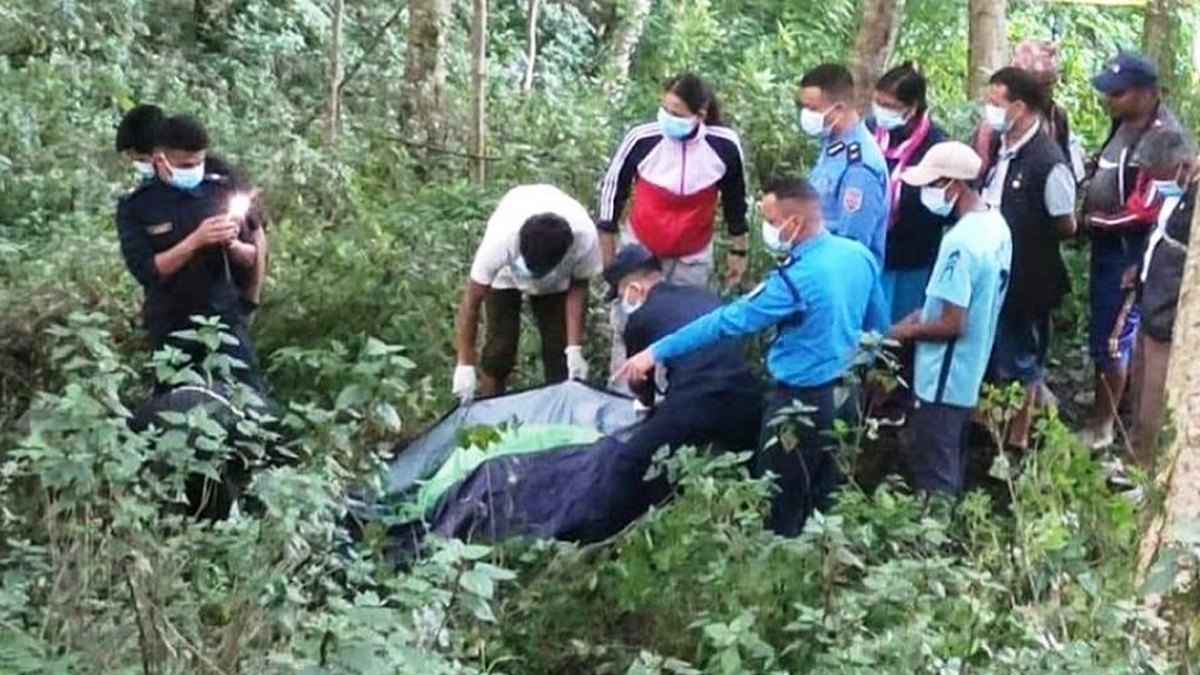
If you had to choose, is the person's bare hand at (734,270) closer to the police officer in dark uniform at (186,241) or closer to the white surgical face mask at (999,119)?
the white surgical face mask at (999,119)

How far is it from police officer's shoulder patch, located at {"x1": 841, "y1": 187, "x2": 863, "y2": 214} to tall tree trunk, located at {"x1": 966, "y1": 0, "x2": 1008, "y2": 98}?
4653mm

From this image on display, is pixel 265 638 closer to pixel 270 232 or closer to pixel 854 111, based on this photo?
pixel 854 111

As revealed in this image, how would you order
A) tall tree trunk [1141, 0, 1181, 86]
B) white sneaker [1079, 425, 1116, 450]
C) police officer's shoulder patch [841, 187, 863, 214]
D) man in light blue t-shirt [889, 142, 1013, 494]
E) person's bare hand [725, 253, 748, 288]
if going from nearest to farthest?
man in light blue t-shirt [889, 142, 1013, 494], police officer's shoulder patch [841, 187, 863, 214], white sneaker [1079, 425, 1116, 450], person's bare hand [725, 253, 748, 288], tall tree trunk [1141, 0, 1181, 86]

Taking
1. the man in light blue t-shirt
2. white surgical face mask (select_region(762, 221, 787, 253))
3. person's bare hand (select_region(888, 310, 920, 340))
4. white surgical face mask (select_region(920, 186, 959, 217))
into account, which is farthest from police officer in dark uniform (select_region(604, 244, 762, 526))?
white surgical face mask (select_region(920, 186, 959, 217))

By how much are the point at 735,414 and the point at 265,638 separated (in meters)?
2.73

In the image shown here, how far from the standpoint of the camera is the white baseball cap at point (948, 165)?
22.4ft

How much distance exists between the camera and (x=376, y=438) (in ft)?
21.9

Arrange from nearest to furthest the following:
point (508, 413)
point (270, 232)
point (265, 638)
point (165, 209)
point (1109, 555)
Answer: point (265, 638) → point (1109, 555) → point (165, 209) → point (508, 413) → point (270, 232)

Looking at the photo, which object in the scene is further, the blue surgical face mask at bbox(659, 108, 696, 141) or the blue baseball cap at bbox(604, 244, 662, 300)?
the blue surgical face mask at bbox(659, 108, 696, 141)

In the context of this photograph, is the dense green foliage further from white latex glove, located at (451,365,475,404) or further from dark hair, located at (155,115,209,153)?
dark hair, located at (155,115,209,153)

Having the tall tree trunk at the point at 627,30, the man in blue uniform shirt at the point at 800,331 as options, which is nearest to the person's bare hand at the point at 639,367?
the man in blue uniform shirt at the point at 800,331

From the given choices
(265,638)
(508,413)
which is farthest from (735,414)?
(265,638)

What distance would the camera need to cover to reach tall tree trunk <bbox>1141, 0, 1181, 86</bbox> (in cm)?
1185

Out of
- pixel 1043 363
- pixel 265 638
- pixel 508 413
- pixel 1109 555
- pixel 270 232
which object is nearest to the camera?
pixel 265 638
